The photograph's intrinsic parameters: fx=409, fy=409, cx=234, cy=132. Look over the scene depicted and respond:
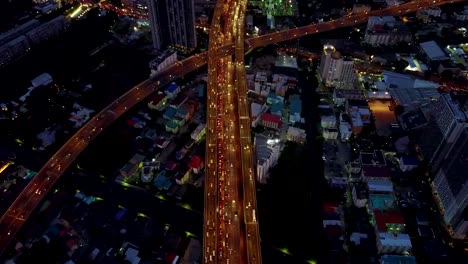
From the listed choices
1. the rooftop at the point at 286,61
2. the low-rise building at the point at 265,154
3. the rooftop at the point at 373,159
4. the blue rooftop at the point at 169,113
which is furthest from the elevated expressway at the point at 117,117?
the rooftop at the point at 373,159

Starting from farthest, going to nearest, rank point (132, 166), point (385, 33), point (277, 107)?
point (385, 33) → point (277, 107) → point (132, 166)

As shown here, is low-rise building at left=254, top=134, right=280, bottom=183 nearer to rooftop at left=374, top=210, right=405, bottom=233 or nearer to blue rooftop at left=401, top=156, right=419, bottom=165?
rooftop at left=374, top=210, right=405, bottom=233

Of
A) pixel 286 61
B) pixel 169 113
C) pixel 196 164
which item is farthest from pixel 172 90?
pixel 286 61

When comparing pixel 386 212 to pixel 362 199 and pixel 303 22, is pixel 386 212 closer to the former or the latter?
pixel 362 199

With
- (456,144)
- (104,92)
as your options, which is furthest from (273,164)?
(104,92)

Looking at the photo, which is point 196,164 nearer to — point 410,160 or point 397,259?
point 397,259

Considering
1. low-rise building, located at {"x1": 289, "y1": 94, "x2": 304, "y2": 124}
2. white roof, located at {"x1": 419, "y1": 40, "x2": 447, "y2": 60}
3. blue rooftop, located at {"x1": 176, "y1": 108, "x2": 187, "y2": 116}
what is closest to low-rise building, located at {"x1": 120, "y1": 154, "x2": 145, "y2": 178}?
blue rooftop, located at {"x1": 176, "y1": 108, "x2": 187, "y2": 116}

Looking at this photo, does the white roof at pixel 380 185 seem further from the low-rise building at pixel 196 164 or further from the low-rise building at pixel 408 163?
the low-rise building at pixel 196 164
